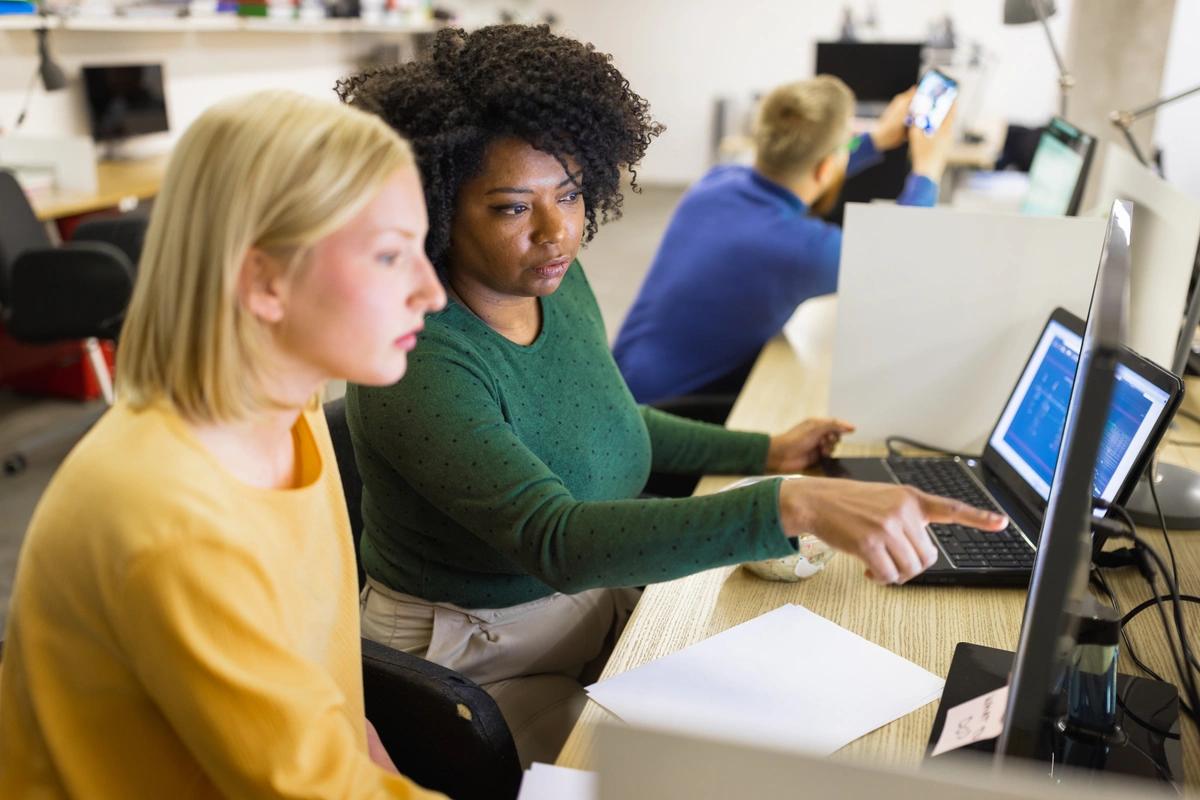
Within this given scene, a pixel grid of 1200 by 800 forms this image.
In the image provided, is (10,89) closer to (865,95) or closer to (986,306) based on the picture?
(865,95)

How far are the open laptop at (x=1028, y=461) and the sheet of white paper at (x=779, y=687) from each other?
217mm

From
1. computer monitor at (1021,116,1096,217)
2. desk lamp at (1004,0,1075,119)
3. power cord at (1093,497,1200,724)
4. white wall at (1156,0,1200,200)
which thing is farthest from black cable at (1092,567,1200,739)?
white wall at (1156,0,1200,200)

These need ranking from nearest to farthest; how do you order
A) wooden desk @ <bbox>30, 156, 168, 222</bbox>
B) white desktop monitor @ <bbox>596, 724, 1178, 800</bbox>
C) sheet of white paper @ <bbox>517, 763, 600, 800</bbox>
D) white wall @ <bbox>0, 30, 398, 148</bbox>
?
white desktop monitor @ <bbox>596, 724, 1178, 800</bbox>, sheet of white paper @ <bbox>517, 763, 600, 800</bbox>, wooden desk @ <bbox>30, 156, 168, 222</bbox>, white wall @ <bbox>0, 30, 398, 148</bbox>

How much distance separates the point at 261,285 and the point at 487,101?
519 millimetres

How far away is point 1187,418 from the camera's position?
1.79 m

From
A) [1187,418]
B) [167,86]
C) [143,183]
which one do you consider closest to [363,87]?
[1187,418]

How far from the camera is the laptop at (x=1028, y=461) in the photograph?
117 centimetres

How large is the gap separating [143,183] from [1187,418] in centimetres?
374

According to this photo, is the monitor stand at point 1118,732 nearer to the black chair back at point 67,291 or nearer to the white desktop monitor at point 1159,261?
the white desktop monitor at point 1159,261

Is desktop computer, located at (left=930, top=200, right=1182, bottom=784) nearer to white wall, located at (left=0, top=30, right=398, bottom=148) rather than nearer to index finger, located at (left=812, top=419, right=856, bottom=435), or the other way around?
index finger, located at (left=812, top=419, right=856, bottom=435)

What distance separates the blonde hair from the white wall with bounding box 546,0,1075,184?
7285mm

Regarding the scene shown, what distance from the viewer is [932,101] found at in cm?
255

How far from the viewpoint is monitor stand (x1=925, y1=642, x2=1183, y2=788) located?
915 millimetres

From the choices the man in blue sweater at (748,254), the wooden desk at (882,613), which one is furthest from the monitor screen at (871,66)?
the wooden desk at (882,613)
